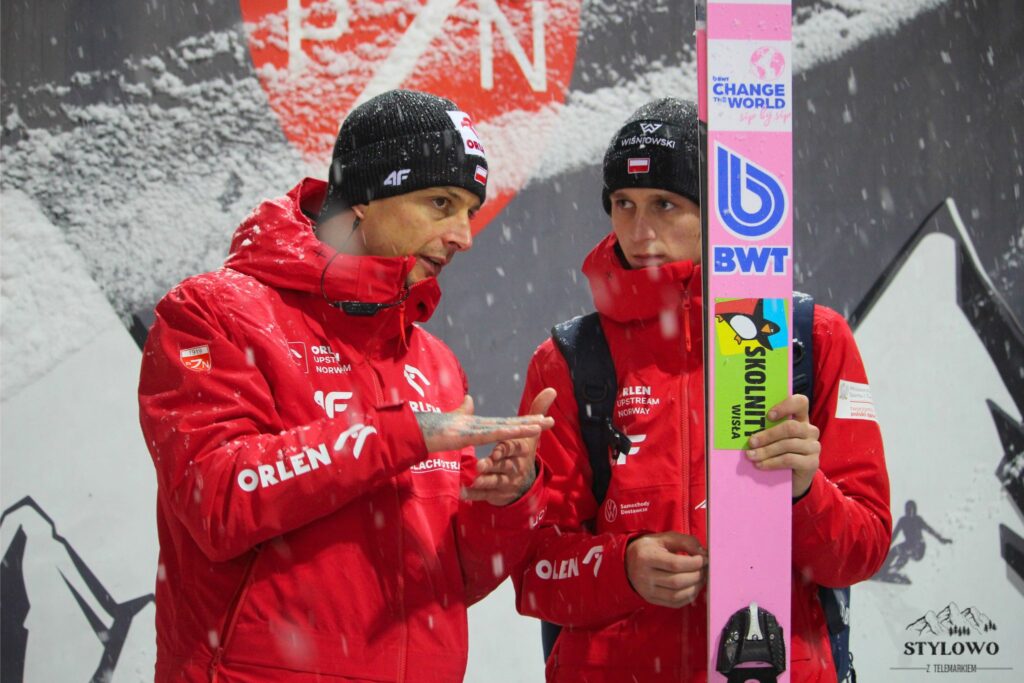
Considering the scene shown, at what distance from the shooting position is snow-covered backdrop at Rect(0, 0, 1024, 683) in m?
3.01

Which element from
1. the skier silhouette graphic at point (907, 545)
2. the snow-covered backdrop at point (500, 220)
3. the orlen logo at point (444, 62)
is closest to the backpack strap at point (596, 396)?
the snow-covered backdrop at point (500, 220)

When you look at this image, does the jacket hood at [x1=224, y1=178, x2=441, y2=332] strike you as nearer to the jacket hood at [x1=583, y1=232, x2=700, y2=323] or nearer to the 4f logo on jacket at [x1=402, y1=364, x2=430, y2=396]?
the 4f logo on jacket at [x1=402, y1=364, x2=430, y2=396]

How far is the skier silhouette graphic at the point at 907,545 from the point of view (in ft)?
10.2

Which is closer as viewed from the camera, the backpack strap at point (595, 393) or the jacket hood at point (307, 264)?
the jacket hood at point (307, 264)

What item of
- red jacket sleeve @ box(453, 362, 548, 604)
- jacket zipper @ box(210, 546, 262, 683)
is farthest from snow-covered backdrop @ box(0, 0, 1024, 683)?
jacket zipper @ box(210, 546, 262, 683)

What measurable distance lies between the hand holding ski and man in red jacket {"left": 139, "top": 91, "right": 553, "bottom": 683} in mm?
313

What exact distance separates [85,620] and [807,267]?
2.46m

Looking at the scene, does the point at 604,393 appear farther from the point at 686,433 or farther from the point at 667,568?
the point at 667,568

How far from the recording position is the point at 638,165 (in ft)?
6.01

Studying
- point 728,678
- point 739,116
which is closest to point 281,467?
point 728,678

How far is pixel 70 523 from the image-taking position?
9.75 feet

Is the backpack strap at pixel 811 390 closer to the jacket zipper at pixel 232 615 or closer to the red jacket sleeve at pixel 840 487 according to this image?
the red jacket sleeve at pixel 840 487

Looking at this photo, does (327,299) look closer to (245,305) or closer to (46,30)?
(245,305)

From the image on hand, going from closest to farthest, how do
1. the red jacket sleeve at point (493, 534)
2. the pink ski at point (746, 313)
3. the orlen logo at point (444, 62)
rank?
1. the pink ski at point (746, 313)
2. the red jacket sleeve at point (493, 534)
3. the orlen logo at point (444, 62)
